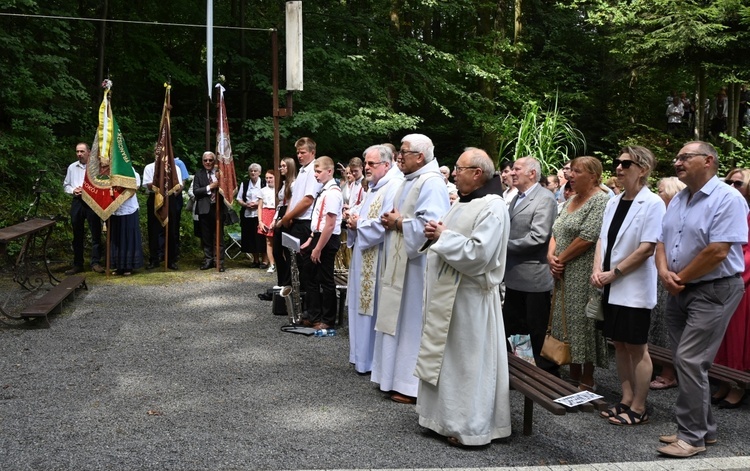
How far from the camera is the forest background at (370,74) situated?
14.9 metres

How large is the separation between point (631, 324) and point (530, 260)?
1.35 meters

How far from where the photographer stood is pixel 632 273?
5293mm

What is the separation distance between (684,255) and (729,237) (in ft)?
0.97

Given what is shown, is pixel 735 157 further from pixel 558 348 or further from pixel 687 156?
pixel 687 156

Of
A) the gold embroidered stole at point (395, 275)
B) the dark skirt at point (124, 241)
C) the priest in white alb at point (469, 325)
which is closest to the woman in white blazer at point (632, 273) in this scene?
the priest in white alb at point (469, 325)

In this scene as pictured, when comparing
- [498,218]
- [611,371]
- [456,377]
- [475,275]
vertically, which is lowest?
[611,371]

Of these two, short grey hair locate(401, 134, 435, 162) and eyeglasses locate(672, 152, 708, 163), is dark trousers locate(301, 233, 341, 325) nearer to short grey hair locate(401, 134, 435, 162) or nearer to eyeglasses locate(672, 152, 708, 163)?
short grey hair locate(401, 134, 435, 162)

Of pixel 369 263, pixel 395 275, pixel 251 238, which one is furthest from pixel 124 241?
pixel 395 275

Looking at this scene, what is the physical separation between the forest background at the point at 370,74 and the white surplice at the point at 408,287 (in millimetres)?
8495

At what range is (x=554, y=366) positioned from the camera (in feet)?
21.4

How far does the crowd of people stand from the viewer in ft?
15.5

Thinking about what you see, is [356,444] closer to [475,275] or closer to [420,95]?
[475,275]

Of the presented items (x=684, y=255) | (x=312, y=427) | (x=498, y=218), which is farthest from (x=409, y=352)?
(x=684, y=255)

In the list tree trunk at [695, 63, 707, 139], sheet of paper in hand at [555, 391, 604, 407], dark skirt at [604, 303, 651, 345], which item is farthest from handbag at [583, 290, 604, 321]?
tree trunk at [695, 63, 707, 139]
